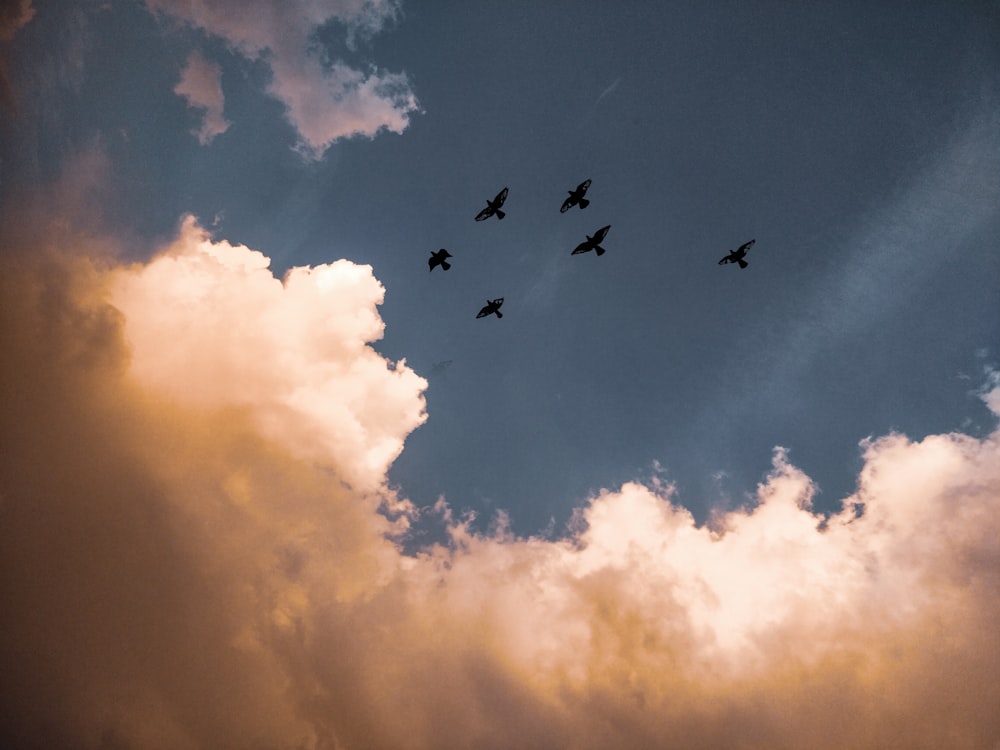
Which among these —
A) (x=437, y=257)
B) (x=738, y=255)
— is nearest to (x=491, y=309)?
(x=437, y=257)

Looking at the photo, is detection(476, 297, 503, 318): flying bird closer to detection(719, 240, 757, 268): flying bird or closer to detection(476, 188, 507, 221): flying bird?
detection(476, 188, 507, 221): flying bird

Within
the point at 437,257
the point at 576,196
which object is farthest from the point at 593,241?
the point at 437,257

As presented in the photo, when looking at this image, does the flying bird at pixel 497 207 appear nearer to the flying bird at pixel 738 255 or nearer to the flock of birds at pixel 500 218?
the flock of birds at pixel 500 218

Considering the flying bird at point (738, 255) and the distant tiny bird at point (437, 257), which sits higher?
the flying bird at point (738, 255)

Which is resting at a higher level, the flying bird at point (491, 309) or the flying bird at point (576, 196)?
the flying bird at point (576, 196)

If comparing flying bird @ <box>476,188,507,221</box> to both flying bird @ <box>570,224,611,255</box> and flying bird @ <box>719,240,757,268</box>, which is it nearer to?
flying bird @ <box>570,224,611,255</box>

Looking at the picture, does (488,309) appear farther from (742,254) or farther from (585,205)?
(742,254)

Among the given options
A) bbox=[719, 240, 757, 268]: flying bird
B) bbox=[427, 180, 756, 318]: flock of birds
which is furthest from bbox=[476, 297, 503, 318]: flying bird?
bbox=[719, 240, 757, 268]: flying bird

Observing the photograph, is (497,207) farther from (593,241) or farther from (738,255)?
(738,255)

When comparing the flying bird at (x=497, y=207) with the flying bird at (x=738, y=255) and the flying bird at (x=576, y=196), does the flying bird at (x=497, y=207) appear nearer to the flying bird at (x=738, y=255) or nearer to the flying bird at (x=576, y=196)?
the flying bird at (x=576, y=196)

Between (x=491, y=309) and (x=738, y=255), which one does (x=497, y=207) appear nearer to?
(x=491, y=309)

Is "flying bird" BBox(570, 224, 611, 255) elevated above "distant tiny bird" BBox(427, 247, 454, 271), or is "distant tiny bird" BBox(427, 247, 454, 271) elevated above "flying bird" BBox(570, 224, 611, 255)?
"flying bird" BBox(570, 224, 611, 255)

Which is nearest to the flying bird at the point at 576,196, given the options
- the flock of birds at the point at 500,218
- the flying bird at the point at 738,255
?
the flock of birds at the point at 500,218

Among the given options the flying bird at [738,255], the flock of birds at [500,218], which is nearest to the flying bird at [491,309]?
the flock of birds at [500,218]
